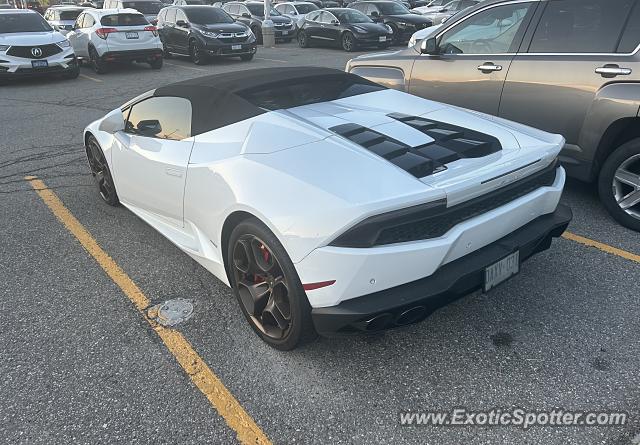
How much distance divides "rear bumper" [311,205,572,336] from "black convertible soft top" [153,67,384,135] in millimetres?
1317

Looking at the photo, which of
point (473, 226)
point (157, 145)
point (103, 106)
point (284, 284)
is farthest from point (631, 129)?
point (103, 106)

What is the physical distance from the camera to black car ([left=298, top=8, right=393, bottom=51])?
16.3 meters

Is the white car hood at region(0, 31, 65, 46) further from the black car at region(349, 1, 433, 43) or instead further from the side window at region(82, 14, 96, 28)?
the black car at region(349, 1, 433, 43)

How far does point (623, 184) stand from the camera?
3957 mm

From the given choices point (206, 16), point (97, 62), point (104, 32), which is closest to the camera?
point (104, 32)

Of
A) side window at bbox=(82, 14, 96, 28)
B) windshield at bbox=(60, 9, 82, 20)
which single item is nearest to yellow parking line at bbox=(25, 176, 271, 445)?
side window at bbox=(82, 14, 96, 28)

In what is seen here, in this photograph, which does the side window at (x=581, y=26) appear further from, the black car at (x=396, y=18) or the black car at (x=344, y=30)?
the black car at (x=396, y=18)

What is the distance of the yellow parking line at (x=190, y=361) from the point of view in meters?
2.28

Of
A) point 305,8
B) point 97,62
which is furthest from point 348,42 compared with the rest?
point 97,62

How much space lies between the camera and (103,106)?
31.0 feet

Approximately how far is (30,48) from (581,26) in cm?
1150

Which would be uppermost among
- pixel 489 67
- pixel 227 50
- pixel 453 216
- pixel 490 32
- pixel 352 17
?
pixel 490 32

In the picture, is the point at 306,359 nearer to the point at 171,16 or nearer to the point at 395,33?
the point at 171,16

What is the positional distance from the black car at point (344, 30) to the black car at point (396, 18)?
28.7 inches
